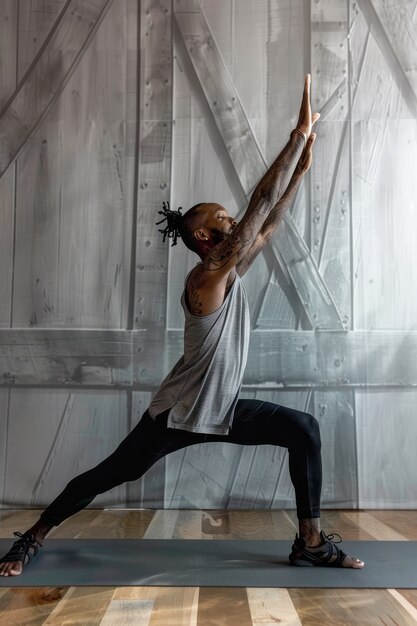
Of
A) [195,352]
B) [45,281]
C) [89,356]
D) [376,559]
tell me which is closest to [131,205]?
[45,281]

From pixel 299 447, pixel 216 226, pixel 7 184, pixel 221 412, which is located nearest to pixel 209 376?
pixel 221 412

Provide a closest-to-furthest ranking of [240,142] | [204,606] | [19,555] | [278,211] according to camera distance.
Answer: [204,606], [19,555], [278,211], [240,142]

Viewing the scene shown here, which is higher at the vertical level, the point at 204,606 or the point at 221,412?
the point at 221,412

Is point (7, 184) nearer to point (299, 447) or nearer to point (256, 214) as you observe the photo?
point (256, 214)

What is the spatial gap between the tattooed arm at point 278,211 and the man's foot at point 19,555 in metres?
1.38

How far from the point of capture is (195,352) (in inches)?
105

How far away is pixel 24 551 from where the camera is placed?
252cm

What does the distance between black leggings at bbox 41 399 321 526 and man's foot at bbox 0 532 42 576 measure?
0.31 feet

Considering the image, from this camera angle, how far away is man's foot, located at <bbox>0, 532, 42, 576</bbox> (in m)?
2.42

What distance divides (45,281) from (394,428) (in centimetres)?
226

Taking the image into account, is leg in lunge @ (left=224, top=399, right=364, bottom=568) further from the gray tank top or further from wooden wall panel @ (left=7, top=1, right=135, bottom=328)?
wooden wall panel @ (left=7, top=1, right=135, bottom=328)

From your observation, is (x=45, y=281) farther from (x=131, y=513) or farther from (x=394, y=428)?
(x=394, y=428)

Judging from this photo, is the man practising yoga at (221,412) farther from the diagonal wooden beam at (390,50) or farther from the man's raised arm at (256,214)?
the diagonal wooden beam at (390,50)

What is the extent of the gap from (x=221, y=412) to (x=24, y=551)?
895 millimetres
